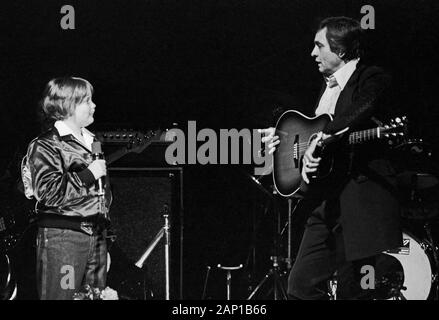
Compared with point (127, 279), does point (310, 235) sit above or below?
above

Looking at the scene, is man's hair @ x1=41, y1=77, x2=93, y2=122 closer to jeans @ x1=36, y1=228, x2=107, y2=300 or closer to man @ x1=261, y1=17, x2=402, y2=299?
jeans @ x1=36, y1=228, x2=107, y2=300

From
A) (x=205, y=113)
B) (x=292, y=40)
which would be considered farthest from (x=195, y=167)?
(x=292, y=40)

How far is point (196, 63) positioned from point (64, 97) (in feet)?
3.20

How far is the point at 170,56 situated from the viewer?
379 cm

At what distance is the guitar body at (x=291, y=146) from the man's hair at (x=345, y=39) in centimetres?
38

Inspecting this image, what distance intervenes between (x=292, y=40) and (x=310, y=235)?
1333mm

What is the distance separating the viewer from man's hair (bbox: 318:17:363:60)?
3105 millimetres

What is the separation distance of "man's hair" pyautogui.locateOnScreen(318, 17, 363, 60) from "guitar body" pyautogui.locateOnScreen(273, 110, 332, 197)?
38 centimetres

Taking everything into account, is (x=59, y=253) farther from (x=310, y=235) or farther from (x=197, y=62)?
(x=197, y=62)

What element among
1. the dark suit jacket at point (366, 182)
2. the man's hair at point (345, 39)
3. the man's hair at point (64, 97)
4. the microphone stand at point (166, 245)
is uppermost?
the man's hair at point (345, 39)

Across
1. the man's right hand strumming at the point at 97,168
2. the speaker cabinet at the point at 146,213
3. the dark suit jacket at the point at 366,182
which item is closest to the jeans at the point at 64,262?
the man's right hand strumming at the point at 97,168

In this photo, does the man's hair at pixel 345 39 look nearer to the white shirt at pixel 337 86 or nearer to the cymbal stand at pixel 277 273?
the white shirt at pixel 337 86

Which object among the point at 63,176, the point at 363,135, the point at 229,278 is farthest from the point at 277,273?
the point at 63,176

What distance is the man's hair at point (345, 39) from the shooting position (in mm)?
3105
